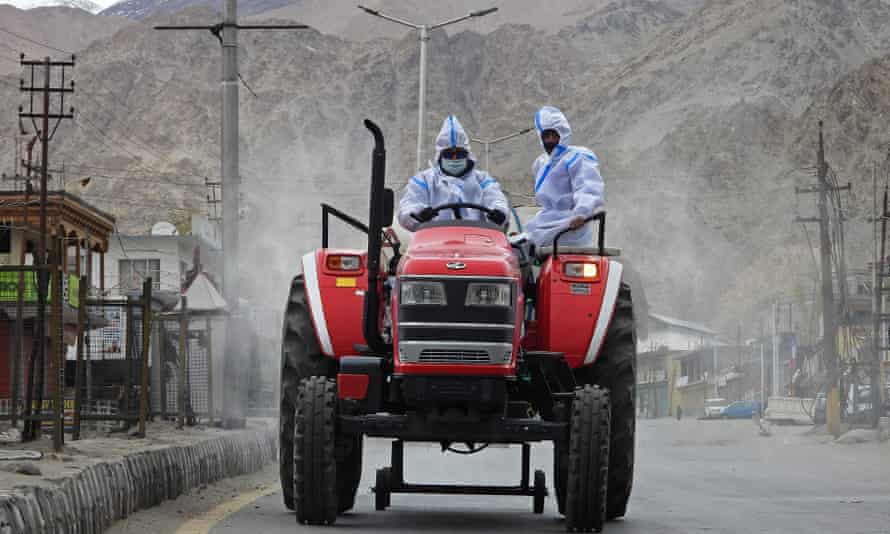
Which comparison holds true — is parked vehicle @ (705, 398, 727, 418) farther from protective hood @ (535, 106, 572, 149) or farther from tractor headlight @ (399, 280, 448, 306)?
tractor headlight @ (399, 280, 448, 306)

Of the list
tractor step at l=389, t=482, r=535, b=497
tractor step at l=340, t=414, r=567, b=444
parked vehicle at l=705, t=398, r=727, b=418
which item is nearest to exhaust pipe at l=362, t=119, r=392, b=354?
tractor step at l=340, t=414, r=567, b=444

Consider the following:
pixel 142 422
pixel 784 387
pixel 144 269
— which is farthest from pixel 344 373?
pixel 784 387

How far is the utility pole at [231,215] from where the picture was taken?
22.7 m

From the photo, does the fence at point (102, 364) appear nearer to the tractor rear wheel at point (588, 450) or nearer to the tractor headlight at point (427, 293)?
the tractor headlight at point (427, 293)

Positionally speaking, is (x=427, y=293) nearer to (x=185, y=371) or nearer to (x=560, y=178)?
(x=560, y=178)

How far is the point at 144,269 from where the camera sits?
86.2 meters

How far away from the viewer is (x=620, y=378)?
1138cm

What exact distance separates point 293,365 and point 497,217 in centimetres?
160

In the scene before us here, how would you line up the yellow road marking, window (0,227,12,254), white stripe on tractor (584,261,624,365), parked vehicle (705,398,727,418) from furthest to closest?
parked vehicle (705,398,727,418)
window (0,227,12,254)
white stripe on tractor (584,261,624,365)
the yellow road marking

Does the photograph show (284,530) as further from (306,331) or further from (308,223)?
(308,223)

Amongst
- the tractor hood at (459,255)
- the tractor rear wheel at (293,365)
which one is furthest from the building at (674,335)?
the tractor hood at (459,255)

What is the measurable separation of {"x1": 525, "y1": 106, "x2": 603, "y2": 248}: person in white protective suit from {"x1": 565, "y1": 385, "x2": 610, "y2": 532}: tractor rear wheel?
2.09 metres

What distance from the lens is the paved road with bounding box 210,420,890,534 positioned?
36.9 ft

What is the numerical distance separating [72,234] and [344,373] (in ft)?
178
